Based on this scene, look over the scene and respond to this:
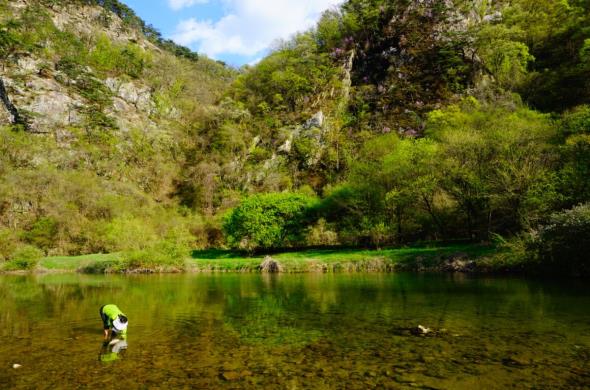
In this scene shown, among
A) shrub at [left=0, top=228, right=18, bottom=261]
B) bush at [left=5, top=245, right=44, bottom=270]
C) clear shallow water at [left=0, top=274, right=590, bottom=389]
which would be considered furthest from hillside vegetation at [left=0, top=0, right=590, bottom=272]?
clear shallow water at [left=0, top=274, right=590, bottom=389]

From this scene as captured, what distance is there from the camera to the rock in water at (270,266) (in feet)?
164

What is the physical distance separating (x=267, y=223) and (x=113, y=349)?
48435mm

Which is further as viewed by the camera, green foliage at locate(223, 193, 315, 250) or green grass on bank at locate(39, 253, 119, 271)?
green foliage at locate(223, 193, 315, 250)

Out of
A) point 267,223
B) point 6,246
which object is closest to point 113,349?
point 267,223

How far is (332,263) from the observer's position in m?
49.0

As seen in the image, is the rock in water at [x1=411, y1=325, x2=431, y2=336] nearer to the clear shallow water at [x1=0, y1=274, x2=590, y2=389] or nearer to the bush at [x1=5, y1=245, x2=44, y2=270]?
the clear shallow water at [x1=0, y1=274, x2=590, y2=389]

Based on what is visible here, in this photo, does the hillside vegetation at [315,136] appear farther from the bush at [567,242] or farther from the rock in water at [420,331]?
the rock in water at [420,331]

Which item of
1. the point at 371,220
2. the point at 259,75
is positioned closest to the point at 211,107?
the point at 259,75

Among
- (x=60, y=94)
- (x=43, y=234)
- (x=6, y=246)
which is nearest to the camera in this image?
(x=6, y=246)

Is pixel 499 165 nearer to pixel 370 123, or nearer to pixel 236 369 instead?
pixel 236 369

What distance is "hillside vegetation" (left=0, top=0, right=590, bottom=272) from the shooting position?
48500mm

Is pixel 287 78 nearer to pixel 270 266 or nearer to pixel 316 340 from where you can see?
pixel 270 266

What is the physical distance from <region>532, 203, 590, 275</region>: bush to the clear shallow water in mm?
3135

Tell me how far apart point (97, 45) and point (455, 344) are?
15311 cm
